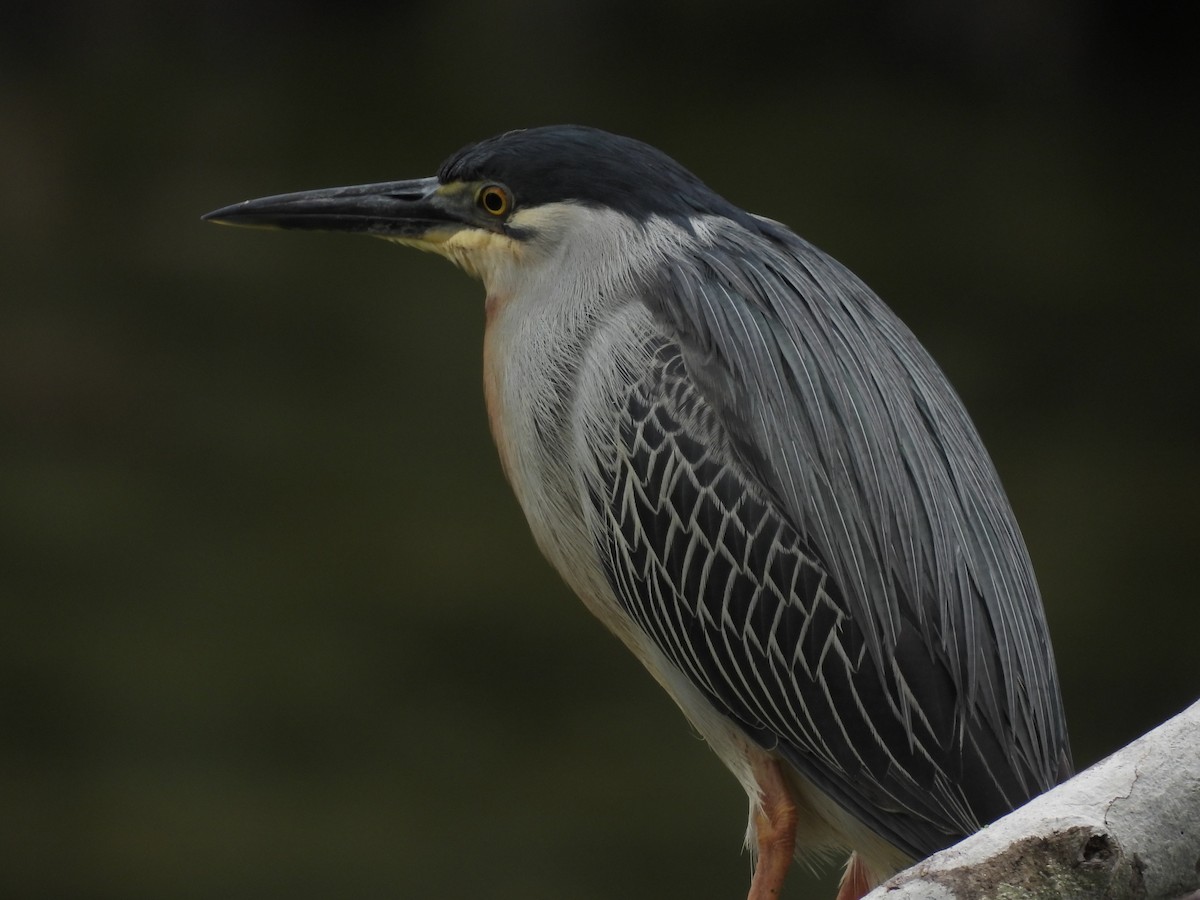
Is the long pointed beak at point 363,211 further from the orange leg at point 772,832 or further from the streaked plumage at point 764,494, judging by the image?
the orange leg at point 772,832

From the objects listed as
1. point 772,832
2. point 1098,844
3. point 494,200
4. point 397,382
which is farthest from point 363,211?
point 397,382

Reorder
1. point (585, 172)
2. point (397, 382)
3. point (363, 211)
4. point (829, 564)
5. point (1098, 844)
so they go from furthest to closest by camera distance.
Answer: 1. point (397, 382)
2. point (363, 211)
3. point (585, 172)
4. point (829, 564)
5. point (1098, 844)

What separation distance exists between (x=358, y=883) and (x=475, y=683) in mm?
747

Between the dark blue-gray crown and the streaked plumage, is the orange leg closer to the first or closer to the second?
the streaked plumage

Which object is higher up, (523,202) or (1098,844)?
(523,202)

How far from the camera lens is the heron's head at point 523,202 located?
5.68 ft

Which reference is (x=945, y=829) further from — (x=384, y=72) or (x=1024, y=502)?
(x=384, y=72)

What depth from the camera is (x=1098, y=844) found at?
941 mm

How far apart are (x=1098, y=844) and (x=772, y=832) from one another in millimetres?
752

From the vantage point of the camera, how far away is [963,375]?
547 centimetres

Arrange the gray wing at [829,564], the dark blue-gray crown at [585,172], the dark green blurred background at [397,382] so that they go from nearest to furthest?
the gray wing at [829,564], the dark blue-gray crown at [585,172], the dark green blurred background at [397,382]

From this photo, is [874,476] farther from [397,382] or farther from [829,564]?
[397,382]

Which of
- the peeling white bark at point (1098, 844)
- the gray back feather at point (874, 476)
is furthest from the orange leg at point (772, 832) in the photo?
the peeling white bark at point (1098, 844)

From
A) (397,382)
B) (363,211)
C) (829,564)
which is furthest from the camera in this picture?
(397,382)
